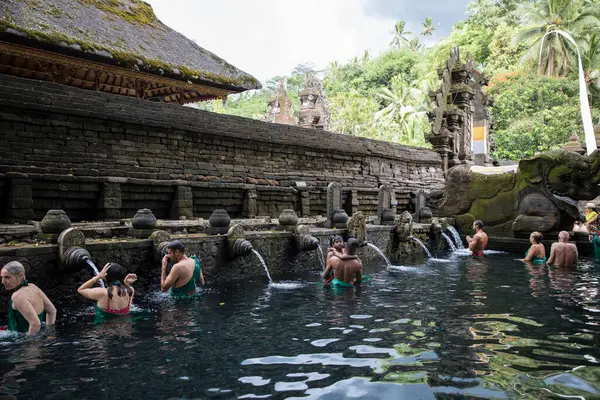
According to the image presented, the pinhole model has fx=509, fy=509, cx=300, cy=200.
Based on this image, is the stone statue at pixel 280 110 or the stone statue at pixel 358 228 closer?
the stone statue at pixel 358 228

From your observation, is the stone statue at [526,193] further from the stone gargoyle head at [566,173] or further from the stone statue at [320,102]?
the stone statue at [320,102]

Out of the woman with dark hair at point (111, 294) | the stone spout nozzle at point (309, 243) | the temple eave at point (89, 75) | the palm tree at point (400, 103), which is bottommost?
the woman with dark hair at point (111, 294)

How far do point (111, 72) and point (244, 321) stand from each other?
25.4 feet

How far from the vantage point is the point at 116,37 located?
11.5 metres

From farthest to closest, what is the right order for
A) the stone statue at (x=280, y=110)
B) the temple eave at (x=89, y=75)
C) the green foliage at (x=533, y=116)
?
the stone statue at (x=280, y=110)
the green foliage at (x=533, y=116)
the temple eave at (x=89, y=75)

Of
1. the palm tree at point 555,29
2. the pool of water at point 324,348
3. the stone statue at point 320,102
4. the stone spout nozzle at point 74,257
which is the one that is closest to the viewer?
the pool of water at point 324,348

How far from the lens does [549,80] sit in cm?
2575

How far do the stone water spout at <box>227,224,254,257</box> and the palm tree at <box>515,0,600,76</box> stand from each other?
27898 mm

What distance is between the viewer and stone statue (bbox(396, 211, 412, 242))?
40.5ft

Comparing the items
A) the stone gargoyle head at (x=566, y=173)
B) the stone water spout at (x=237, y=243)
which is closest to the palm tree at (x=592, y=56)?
the stone gargoyle head at (x=566, y=173)

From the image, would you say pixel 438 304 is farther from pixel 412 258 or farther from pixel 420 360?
pixel 412 258

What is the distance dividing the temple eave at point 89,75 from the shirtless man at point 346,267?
21.8 feet

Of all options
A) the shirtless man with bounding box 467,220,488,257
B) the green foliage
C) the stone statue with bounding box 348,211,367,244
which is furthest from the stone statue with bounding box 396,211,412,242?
the green foliage

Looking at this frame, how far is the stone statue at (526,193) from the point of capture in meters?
12.3
